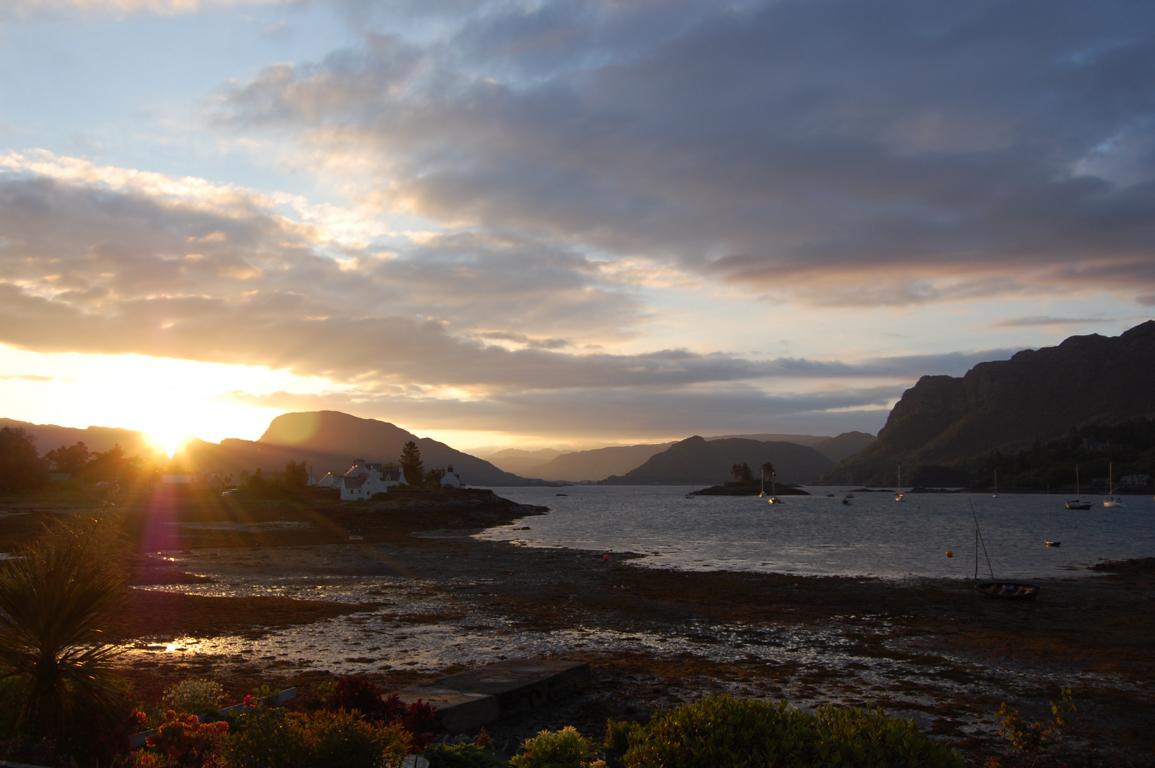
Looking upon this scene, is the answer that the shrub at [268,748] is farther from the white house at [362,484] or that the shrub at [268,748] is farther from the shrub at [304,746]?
the white house at [362,484]

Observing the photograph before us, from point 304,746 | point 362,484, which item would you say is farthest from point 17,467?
point 304,746

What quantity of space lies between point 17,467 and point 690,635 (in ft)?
352

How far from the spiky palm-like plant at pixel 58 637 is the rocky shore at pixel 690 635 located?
7192mm

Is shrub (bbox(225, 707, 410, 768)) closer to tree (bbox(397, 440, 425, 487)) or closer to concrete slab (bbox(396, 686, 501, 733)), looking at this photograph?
concrete slab (bbox(396, 686, 501, 733))

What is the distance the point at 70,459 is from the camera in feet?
463

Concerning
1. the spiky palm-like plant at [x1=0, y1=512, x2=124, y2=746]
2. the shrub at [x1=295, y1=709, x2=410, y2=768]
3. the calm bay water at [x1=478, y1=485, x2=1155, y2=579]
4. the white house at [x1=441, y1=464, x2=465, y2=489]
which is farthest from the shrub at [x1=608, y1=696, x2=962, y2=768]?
the white house at [x1=441, y1=464, x2=465, y2=489]

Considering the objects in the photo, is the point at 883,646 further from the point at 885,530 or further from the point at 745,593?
the point at 885,530

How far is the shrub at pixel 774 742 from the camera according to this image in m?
8.06

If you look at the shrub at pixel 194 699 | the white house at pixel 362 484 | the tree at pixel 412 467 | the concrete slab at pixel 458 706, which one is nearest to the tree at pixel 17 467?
the white house at pixel 362 484

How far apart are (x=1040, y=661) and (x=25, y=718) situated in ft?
79.5

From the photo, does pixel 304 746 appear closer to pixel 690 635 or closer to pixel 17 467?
pixel 690 635

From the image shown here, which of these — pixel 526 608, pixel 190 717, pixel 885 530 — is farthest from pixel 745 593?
pixel 885 530

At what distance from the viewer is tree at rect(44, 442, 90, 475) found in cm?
13865

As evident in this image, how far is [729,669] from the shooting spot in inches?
842
